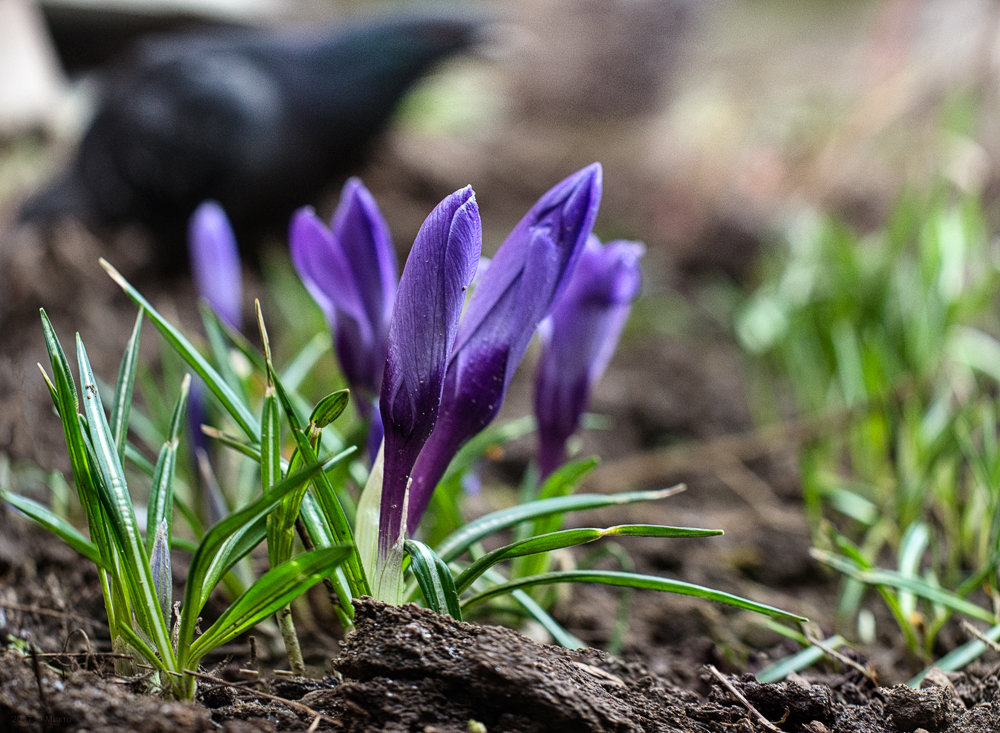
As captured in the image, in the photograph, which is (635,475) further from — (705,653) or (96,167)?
(96,167)

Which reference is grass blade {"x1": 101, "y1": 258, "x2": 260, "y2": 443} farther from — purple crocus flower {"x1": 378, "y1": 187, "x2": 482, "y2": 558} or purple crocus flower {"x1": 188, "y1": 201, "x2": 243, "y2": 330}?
purple crocus flower {"x1": 188, "y1": 201, "x2": 243, "y2": 330}

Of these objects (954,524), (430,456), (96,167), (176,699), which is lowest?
(954,524)

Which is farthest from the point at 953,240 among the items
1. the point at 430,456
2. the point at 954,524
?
the point at 430,456

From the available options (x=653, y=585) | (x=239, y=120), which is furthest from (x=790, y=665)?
(x=239, y=120)

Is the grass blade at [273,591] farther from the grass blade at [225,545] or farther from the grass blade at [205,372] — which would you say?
the grass blade at [205,372]

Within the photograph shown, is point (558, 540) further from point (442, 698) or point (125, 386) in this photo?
point (125, 386)

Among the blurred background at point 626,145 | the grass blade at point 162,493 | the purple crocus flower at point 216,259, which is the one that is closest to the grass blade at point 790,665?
the grass blade at point 162,493

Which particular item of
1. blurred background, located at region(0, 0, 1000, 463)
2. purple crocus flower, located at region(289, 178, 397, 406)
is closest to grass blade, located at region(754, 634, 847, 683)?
purple crocus flower, located at region(289, 178, 397, 406)
